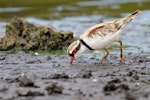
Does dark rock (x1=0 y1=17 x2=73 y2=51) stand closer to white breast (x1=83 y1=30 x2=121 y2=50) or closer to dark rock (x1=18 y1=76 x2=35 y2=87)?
white breast (x1=83 y1=30 x2=121 y2=50)

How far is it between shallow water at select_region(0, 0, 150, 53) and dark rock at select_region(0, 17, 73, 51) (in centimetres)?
201

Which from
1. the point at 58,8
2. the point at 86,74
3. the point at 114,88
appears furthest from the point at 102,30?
the point at 58,8

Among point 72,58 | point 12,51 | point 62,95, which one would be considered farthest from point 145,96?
point 12,51

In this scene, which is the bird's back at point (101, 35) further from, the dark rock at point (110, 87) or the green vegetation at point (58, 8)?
the green vegetation at point (58, 8)

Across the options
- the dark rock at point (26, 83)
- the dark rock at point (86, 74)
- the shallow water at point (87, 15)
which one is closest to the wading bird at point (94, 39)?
the dark rock at point (86, 74)

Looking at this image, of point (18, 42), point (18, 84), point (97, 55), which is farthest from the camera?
point (18, 42)

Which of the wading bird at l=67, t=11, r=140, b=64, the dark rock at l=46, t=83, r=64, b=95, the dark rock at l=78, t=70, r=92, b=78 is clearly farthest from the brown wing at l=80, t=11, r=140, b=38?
the dark rock at l=46, t=83, r=64, b=95

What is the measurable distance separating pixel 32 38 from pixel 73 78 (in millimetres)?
5026

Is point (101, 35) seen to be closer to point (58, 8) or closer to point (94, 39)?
point (94, 39)

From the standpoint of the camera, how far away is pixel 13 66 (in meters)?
12.5

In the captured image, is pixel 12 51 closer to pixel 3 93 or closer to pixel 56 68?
pixel 56 68

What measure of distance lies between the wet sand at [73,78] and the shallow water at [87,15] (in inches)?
117

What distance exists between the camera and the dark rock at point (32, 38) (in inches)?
590

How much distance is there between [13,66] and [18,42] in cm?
296
